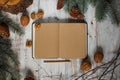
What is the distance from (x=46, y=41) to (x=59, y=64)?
0.12 metres

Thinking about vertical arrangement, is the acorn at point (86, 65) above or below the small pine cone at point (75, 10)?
below

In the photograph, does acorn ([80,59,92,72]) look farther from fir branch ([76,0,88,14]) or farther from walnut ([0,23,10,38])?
walnut ([0,23,10,38])

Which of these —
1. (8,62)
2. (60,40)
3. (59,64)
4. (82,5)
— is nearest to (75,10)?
(82,5)

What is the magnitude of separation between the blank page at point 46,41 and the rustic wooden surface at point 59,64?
0.03 metres

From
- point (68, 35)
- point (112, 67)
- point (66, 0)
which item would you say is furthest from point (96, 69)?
point (66, 0)

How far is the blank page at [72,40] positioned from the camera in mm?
1316

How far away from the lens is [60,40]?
1.32 m

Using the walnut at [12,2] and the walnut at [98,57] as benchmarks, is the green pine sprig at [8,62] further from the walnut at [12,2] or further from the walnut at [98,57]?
the walnut at [98,57]

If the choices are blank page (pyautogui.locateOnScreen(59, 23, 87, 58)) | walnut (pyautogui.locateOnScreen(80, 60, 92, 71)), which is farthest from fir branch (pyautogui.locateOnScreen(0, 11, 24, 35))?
walnut (pyautogui.locateOnScreen(80, 60, 92, 71))

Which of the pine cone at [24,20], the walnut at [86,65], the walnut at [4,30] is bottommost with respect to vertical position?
the walnut at [86,65]

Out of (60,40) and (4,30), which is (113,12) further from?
(4,30)

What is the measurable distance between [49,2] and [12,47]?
0.83 ft

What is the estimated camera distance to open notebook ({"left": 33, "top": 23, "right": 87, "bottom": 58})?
1313mm

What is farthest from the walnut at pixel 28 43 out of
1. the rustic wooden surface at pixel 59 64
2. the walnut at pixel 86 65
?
the walnut at pixel 86 65
